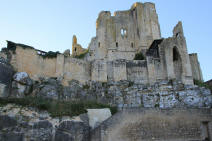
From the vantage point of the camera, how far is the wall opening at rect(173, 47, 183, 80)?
1109 inches

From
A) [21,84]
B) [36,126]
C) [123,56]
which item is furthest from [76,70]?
[36,126]

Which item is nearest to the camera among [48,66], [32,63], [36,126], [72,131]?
[36,126]

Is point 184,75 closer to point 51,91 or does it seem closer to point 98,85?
point 98,85

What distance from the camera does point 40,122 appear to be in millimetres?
14023

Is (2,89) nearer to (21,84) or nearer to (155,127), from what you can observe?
(21,84)

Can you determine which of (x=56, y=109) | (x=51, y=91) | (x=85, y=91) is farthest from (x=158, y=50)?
(x=56, y=109)

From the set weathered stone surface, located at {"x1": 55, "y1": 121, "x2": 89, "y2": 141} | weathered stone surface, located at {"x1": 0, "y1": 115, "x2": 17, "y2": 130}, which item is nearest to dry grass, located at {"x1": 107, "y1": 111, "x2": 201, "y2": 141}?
weathered stone surface, located at {"x1": 55, "y1": 121, "x2": 89, "y2": 141}

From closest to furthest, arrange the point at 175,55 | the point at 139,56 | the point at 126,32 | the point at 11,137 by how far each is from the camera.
A: the point at 11,137, the point at 175,55, the point at 139,56, the point at 126,32

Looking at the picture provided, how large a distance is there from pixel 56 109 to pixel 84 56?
2200cm

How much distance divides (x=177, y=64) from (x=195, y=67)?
13.1 ft

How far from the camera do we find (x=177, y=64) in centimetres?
2906

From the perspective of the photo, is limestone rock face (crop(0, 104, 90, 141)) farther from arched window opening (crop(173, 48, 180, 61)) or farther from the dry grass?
arched window opening (crop(173, 48, 180, 61))

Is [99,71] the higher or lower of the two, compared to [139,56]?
lower

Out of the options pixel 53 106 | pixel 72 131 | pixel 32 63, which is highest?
pixel 32 63
